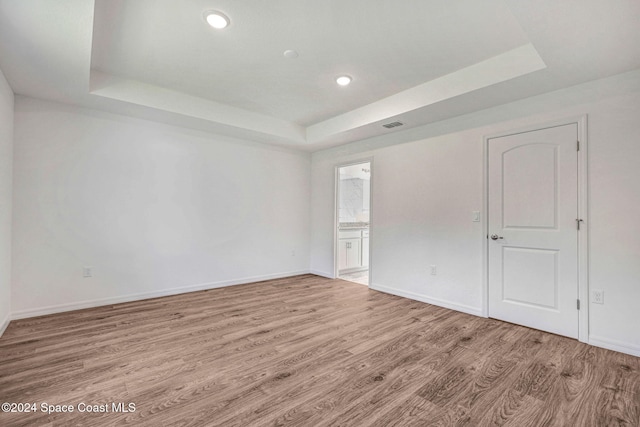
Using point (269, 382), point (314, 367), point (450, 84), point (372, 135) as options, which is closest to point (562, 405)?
point (314, 367)

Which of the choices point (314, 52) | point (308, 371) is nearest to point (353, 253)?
point (308, 371)

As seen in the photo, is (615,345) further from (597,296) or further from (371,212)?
(371,212)

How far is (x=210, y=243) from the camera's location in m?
4.46

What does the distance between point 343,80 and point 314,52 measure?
600 mm

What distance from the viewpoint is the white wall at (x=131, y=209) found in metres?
3.18

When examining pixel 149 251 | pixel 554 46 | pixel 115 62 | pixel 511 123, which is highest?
pixel 115 62

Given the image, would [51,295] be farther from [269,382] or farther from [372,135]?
[372,135]

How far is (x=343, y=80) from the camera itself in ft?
10.4

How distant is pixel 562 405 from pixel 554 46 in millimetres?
2402

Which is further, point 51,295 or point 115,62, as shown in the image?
point 51,295

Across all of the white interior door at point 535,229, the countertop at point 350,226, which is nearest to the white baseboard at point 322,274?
the countertop at point 350,226

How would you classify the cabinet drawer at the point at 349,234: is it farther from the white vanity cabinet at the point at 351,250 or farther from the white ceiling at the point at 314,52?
the white ceiling at the point at 314,52

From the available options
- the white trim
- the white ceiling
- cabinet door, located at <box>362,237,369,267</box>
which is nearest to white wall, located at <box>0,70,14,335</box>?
the white trim

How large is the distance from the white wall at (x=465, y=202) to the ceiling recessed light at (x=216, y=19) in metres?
2.69
